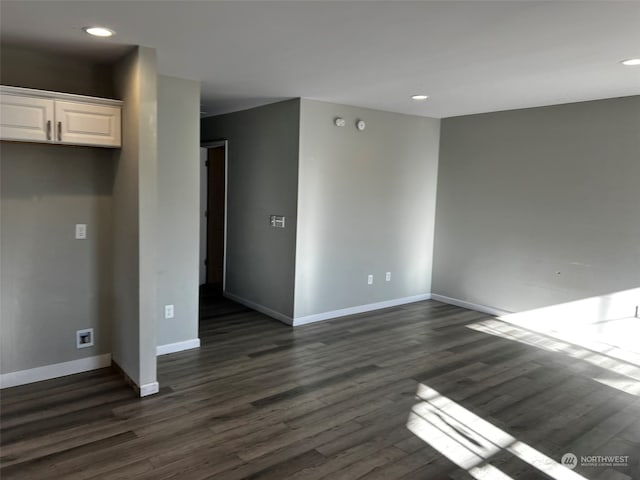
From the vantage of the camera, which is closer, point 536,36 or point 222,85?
point 536,36

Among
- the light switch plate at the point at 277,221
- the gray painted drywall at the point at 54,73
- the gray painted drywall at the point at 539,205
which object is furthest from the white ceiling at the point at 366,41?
the light switch plate at the point at 277,221

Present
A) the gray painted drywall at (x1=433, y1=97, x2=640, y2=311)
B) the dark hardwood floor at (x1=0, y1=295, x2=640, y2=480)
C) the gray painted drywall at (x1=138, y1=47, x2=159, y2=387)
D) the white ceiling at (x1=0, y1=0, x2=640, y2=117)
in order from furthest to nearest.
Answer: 1. the gray painted drywall at (x1=433, y1=97, x2=640, y2=311)
2. the gray painted drywall at (x1=138, y1=47, x2=159, y2=387)
3. the dark hardwood floor at (x1=0, y1=295, x2=640, y2=480)
4. the white ceiling at (x1=0, y1=0, x2=640, y2=117)

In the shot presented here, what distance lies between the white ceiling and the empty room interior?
0.03 metres

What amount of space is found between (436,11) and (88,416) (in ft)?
10.6

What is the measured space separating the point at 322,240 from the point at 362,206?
71 cm

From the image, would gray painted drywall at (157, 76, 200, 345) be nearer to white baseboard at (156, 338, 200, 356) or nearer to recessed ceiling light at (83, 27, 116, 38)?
white baseboard at (156, 338, 200, 356)

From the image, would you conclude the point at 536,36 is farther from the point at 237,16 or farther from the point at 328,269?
the point at 328,269

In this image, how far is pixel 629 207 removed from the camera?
4371 mm

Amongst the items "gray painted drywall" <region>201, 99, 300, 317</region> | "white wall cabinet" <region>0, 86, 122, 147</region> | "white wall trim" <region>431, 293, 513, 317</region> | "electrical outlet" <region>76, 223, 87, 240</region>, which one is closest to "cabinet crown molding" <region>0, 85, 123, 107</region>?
"white wall cabinet" <region>0, 86, 122, 147</region>

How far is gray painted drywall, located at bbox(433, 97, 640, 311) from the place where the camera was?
443cm

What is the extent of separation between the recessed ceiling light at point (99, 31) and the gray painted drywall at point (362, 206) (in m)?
2.23

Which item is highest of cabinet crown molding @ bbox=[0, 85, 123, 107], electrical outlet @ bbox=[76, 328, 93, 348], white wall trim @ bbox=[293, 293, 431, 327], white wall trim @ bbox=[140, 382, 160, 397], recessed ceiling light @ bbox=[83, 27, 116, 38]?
recessed ceiling light @ bbox=[83, 27, 116, 38]

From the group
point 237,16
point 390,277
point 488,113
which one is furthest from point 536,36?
point 390,277

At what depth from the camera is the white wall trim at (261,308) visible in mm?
5020
